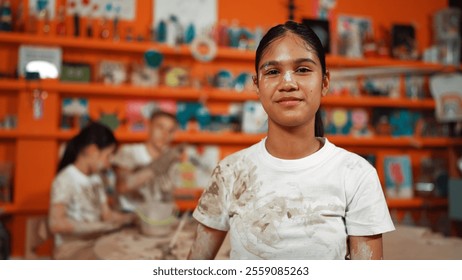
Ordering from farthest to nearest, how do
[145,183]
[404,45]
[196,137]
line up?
[404,45] < [196,137] < [145,183]

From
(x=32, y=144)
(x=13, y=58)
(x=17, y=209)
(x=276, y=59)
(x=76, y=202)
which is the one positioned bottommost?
(x=17, y=209)

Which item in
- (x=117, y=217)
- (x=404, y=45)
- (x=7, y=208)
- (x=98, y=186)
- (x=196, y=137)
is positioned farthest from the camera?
(x=404, y=45)

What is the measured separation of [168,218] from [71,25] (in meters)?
1.27

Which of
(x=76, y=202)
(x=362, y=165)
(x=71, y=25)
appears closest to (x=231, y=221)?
(x=362, y=165)

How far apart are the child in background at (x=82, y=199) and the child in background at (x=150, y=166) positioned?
15cm

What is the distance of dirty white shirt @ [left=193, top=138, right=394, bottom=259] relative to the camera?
520mm

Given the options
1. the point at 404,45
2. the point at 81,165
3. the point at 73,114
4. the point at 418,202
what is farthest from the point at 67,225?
the point at 404,45

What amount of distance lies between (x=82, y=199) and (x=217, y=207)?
0.84 m

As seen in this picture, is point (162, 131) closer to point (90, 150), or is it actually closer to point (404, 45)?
point (90, 150)

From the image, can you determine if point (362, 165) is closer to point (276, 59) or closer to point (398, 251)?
point (276, 59)

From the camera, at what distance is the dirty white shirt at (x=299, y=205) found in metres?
0.52

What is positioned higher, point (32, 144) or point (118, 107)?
point (118, 107)

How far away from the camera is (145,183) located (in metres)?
1.54

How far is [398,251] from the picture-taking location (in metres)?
0.80
